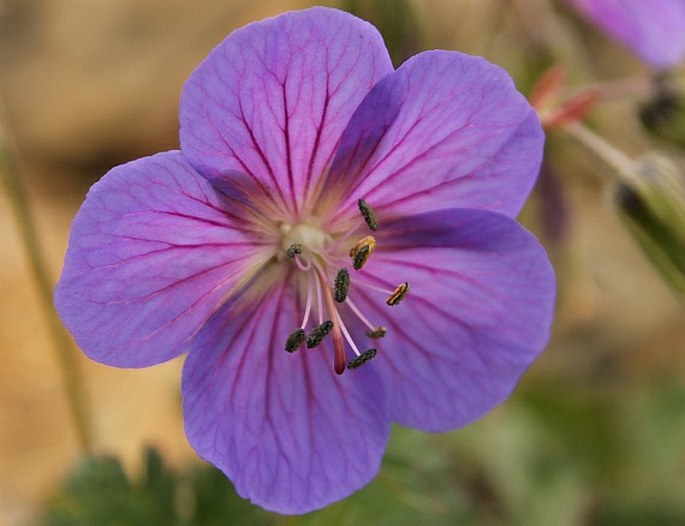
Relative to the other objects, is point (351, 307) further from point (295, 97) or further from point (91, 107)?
point (91, 107)

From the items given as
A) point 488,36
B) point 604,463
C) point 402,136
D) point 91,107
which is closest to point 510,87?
point 402,136

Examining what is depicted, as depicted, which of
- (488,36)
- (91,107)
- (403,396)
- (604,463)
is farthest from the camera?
(91,107)

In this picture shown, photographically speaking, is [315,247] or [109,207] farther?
[315,247]

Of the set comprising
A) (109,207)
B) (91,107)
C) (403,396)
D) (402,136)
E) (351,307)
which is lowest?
(91,107)

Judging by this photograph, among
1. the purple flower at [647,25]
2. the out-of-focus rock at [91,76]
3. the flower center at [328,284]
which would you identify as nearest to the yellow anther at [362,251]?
the flower center at [328,284]

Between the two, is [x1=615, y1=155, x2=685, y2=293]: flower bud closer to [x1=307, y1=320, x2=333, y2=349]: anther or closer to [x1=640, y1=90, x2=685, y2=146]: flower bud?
[x1=640, y1=90, x2=685, y2=146]: flower bud

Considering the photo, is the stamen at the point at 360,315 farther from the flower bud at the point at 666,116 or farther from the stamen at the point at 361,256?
the flower bud at the point at 666,116

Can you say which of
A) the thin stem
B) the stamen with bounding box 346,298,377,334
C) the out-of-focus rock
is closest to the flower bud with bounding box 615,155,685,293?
the thin stem
